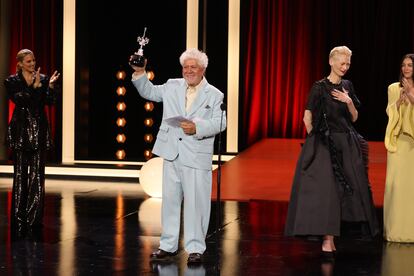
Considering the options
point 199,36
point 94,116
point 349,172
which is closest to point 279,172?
point 199,36

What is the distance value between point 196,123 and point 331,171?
1094mm

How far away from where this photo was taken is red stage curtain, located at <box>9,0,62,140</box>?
45.0 feet

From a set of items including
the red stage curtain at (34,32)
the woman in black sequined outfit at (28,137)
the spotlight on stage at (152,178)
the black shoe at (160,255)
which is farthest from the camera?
the red stage curtain at (34,32)

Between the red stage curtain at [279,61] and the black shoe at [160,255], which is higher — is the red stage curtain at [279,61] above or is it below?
above

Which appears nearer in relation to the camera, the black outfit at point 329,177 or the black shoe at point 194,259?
the black shoe at point 194,259

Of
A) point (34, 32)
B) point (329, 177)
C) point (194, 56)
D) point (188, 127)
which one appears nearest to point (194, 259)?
point (188, 127)

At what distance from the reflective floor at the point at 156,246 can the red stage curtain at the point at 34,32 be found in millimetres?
5111

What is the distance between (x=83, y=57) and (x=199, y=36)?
1704 mm

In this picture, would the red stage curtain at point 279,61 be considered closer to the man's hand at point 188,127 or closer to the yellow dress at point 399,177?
the yellow dress at point 399,177

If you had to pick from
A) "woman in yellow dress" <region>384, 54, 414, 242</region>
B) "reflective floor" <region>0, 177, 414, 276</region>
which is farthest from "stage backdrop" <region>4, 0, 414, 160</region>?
"woman in yellow dress" <region>384, 54, 414, 242</region>

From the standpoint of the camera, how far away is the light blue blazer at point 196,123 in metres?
5.96

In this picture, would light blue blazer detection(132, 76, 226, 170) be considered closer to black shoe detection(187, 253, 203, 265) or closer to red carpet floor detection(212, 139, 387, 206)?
black shoe detection(187, 253, 203, 265)

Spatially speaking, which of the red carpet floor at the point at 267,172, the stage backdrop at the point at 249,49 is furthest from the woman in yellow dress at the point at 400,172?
the stage backdrop at the point at 249,49

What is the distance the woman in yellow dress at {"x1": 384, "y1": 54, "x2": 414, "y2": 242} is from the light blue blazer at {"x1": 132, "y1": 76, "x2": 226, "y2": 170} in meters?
1.63
